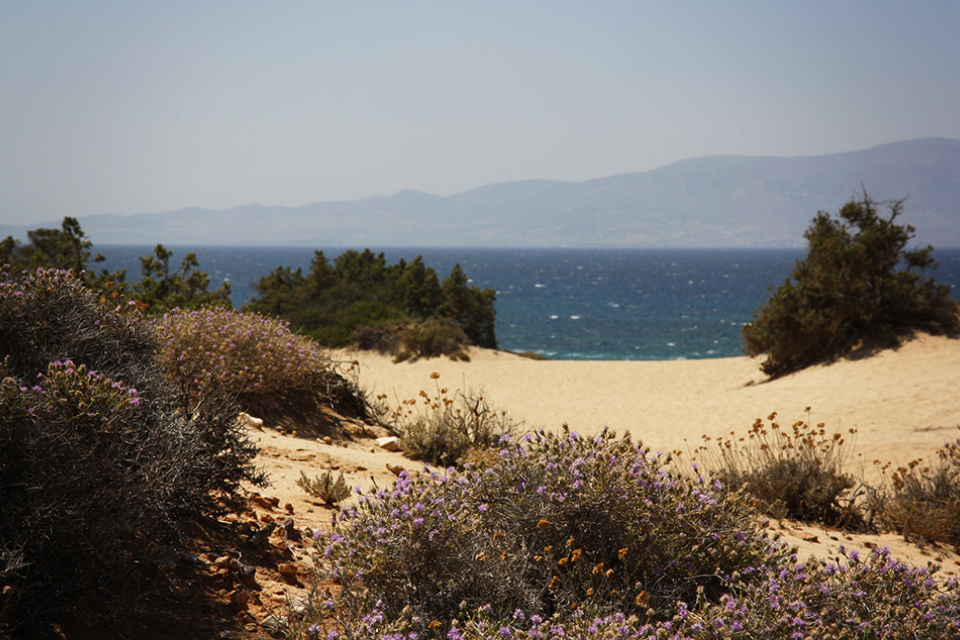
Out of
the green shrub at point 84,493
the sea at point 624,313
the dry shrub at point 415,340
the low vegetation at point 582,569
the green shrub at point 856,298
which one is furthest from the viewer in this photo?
the sea at point 624,313

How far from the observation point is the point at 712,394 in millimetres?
16203

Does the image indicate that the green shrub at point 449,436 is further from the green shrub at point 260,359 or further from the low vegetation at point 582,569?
the low vegetation at point 582,569

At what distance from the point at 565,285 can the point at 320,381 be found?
82145 millimetres

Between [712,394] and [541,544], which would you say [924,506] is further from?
[712,394]

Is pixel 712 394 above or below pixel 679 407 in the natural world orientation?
below

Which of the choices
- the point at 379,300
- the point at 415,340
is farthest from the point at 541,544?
the point at 379,300

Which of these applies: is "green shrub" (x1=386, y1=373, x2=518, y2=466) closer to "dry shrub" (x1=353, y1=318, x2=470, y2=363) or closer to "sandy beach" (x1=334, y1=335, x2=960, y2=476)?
"sandy beach" (x1=334, y1=335, x2=960, y2=476)

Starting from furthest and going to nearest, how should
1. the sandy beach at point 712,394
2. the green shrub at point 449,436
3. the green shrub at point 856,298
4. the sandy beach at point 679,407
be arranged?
the green shrub at point 856,298 → the sandy beach at point 712,394 → the green shrub at point 449,436 → the sandy beach at point 679,407

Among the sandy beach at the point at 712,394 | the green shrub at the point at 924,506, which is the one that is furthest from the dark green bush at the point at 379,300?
the green shrub at the point at 924,506

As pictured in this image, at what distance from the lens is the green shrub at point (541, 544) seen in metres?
2.35

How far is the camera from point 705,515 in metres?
2.91

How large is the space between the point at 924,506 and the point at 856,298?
1390cm

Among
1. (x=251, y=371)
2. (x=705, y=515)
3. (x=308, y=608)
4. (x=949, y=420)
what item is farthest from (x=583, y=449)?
(x=949, y=420)

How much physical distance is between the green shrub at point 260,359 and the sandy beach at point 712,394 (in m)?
0.91
